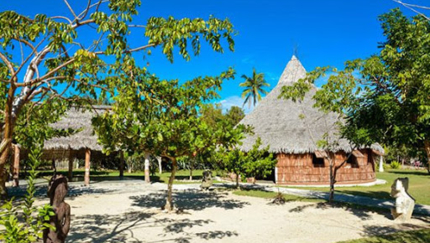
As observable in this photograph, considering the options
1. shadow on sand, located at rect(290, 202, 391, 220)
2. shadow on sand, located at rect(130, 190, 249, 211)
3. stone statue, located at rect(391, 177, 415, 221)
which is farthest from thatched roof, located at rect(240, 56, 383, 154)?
stone statue, located at rect(391, 177, 415, 221)

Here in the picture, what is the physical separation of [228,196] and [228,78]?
5928 millimetres

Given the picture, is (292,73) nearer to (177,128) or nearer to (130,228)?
(177,128)

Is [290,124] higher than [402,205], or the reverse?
[290,124]

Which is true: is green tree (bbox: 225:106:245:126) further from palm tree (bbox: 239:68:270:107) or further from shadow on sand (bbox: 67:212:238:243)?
shadow on sand (bbox: 67:212:238:243)

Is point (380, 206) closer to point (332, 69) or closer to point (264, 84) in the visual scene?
point (332, 69)

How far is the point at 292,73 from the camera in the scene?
24859 millimetres

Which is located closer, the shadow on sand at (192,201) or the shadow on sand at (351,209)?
the shadow on sand at (351,209)

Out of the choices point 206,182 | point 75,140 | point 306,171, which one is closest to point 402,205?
point 206,182

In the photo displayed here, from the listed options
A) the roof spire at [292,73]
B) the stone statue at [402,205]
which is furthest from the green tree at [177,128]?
the roof spire at [292,73]

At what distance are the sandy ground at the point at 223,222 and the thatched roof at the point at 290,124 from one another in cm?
720

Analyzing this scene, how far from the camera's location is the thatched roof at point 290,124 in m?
18.5

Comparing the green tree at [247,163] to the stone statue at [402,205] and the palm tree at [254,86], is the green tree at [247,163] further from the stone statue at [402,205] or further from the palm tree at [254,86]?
the palm tree at [254,86]

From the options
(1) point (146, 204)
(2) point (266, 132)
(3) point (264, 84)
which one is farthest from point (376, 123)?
(3) point (264, 84)

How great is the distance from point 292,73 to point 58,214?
22790 millimetres
